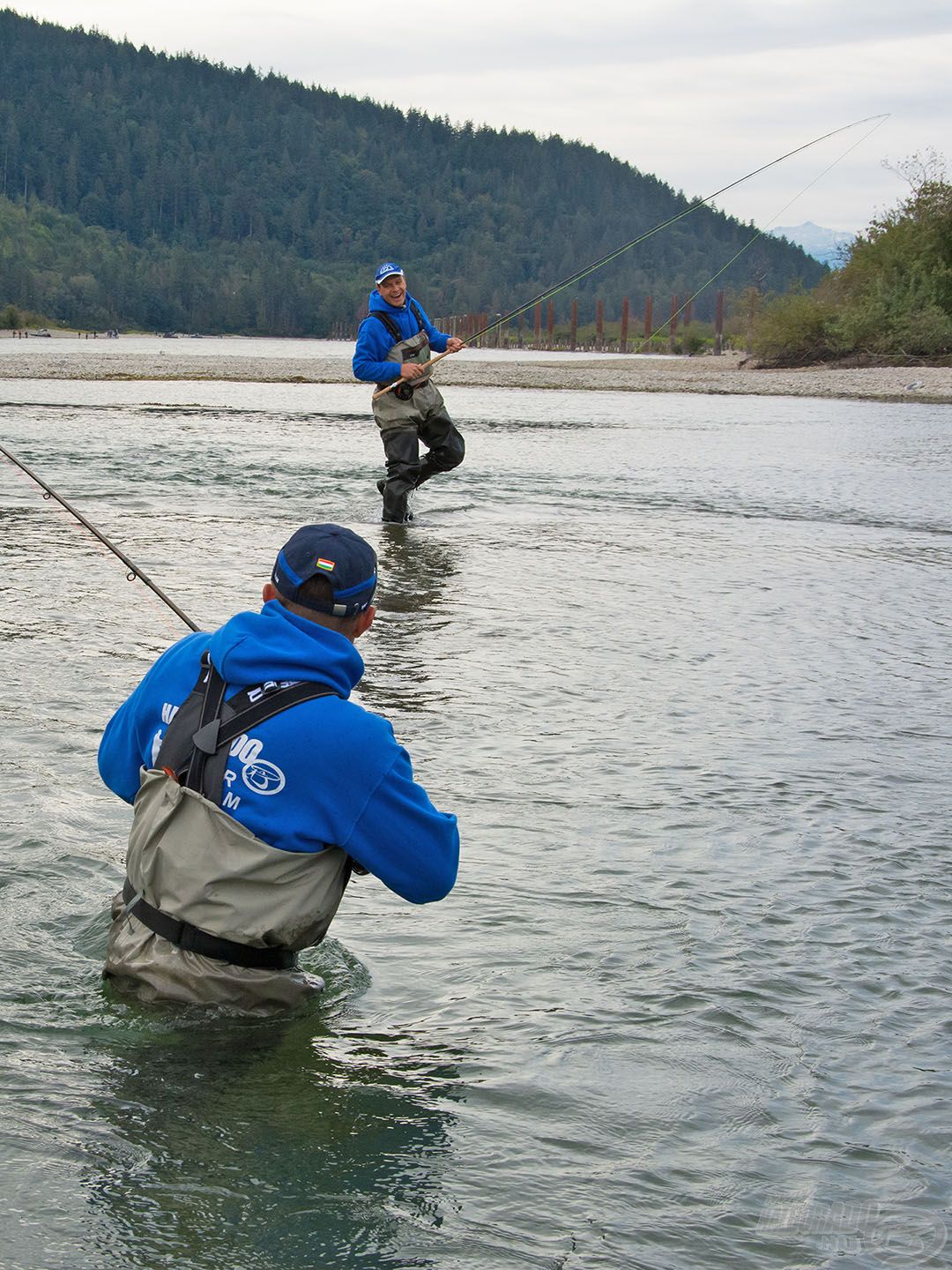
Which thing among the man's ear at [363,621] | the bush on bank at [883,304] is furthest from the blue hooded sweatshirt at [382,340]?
the bush on bank at [883,304]

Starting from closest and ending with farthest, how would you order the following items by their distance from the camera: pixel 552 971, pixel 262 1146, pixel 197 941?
pixel 262 1146 → pixel 197 941 → pixel 552 971

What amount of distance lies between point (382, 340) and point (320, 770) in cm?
919

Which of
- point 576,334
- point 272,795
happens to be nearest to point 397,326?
point 272,795

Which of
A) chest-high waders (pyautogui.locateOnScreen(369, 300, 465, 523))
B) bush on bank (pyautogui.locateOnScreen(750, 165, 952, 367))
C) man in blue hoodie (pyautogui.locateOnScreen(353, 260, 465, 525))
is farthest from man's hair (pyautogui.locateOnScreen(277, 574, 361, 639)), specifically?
bush on bank (pyautogui.locateOnScreen(750, 165, 952, 367))

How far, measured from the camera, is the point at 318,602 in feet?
10.7

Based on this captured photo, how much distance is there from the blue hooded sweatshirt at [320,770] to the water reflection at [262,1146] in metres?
0.48

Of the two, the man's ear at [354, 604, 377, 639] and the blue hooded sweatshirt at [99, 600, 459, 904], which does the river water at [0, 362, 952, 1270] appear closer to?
the blue hooded sweatshirt at [99, 600, 459, 904]

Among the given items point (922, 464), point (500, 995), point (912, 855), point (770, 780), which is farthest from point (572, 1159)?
point (922, 464)

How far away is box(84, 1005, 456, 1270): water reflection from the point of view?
8.71ft

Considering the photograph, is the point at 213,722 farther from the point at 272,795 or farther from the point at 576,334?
the point at 576,334

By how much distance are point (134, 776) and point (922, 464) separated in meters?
16.3

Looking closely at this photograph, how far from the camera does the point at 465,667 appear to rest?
718 centimetres

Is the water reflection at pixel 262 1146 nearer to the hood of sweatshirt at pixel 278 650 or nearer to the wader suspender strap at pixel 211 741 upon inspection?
the wader suspender strap at pixel 211 741

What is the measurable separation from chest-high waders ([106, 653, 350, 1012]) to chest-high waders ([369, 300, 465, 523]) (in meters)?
9.03
